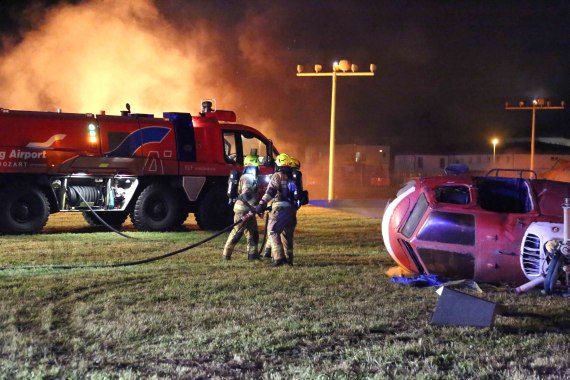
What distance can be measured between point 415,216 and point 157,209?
8.74 meters

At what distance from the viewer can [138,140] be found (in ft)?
52.1

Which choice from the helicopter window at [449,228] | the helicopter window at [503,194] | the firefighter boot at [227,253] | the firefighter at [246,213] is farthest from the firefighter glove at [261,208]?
the helicopter window at [503,194]

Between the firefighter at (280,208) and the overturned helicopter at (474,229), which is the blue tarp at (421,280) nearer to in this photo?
the overturned helicopter at (474,229)

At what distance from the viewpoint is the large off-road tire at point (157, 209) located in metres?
16.0

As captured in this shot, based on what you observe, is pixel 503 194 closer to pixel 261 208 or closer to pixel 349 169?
pixel 261 208

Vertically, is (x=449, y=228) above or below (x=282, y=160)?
below

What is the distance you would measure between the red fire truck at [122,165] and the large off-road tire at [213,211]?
0.02 metres

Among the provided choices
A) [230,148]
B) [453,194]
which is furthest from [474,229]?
[230,148]

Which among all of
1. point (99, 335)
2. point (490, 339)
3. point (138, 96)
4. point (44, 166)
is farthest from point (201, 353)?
point (138, 96)

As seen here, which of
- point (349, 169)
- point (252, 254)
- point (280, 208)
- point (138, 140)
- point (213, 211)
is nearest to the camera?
point (280, 208)

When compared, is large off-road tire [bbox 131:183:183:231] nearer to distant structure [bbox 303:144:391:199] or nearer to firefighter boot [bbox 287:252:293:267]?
firefighter boot [bbox 287:252:293:267]

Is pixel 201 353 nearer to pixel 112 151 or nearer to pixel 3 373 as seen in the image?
pixel 3 373

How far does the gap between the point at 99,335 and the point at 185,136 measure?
10877 millimetres

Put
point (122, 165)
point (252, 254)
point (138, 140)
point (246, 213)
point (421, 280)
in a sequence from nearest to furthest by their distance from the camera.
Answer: point (421, 280) → point (246, 213) → point (252, 254) → point (122, 165) → point (138, 140)
